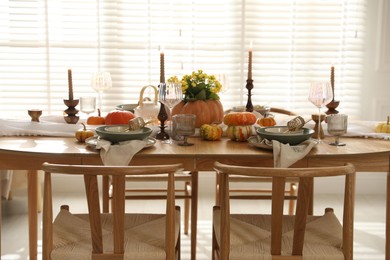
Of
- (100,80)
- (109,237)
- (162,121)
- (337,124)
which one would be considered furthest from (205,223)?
(109,237)

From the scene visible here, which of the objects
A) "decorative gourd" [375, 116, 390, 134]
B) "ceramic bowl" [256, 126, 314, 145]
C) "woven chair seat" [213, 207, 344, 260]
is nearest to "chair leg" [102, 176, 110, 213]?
"woven chair seat" [213, 207, 344, 260]

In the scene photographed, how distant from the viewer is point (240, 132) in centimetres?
238

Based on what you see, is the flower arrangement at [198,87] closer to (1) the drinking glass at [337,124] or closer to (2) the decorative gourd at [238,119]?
(2) the decorative gourd at [238,119]

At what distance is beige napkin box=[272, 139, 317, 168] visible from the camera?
2.11 metres

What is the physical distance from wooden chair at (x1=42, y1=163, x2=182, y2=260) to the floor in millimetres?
1069

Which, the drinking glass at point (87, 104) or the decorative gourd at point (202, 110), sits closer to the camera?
the decorative gourd at point (202, 110)

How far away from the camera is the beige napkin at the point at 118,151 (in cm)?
210

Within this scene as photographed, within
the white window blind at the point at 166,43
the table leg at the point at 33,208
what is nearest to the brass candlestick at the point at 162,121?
the table leg at the point at 33,208

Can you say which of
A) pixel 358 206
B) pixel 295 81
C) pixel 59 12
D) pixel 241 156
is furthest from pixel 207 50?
pixel 241 156

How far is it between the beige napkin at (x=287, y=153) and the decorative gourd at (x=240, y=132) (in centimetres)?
23

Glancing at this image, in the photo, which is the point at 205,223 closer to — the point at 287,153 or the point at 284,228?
the point at 284,228

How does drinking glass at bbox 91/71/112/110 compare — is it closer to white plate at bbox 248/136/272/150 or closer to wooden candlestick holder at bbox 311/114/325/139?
white plate at bbox 248/136/272/150

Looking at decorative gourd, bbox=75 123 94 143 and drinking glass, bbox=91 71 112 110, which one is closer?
decorative gourd, bbox=75 123 94 143

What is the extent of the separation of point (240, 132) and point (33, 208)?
1.11 meters
